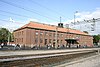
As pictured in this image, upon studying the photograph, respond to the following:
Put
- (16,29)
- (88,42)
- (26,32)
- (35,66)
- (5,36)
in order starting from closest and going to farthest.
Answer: (35,66) < (26,32) < (16,29) < (5,36) < (88,42)

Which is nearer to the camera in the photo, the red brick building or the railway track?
the railway track

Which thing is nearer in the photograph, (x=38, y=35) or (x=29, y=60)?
(x=29, y=60)

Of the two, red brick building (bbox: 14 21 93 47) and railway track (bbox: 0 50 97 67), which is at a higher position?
red brick building (bbox: 14 21 93 47)

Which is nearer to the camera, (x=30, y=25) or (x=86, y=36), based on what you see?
(x=30, y=25)

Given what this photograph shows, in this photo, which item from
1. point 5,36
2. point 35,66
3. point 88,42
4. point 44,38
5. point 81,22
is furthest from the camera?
point 88,42

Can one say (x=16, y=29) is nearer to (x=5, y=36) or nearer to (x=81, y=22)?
(x=5, y=36)

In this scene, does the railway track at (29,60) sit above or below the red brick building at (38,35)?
below

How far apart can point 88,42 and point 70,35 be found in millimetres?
27843

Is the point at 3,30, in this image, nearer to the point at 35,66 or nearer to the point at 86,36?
the point at 86,36

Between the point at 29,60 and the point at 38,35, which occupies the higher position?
the point at 38,35

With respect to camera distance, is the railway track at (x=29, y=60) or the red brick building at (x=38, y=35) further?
the red brick building at (x=38, y=35)

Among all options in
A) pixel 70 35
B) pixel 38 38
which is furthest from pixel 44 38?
pixel 70 35

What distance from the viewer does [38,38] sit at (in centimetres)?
7238

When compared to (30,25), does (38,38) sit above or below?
below
